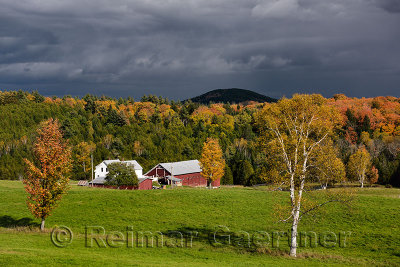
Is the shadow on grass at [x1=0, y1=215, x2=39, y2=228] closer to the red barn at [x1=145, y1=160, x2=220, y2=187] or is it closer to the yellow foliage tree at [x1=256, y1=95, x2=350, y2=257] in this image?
the yellow foliage tree at [x1=256, y1=95, x2=350, y2=257]

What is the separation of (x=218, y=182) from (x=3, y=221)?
6383 centimetres

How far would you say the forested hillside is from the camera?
352ft

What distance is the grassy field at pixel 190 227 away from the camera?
77.6ft

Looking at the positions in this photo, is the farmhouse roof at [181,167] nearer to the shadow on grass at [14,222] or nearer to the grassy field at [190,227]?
the grassy field at [190,227]

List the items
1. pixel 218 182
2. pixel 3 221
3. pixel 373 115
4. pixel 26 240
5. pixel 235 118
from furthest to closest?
pixel 235 118
pixel 373 115
pixel 218 182
pixel 3 221
pixel 26 240

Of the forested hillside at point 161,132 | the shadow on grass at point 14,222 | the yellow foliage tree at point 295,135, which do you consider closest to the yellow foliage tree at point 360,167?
the forested hillside at point 161,132

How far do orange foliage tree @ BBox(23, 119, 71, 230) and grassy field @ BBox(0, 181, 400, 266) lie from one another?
2.86m

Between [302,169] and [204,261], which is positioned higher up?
[302,169]

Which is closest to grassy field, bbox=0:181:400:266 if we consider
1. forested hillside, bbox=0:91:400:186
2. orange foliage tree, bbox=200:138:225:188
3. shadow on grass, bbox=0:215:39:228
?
shadow on grass, bbox=0:215:39:228

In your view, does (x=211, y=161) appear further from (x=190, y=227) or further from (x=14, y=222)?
(x=14, y=222)

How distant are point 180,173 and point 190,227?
56.3 meters

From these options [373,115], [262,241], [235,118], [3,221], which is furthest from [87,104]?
[262,241]

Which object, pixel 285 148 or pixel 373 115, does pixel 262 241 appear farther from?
pixel 373 115

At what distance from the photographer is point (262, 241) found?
3034cm
